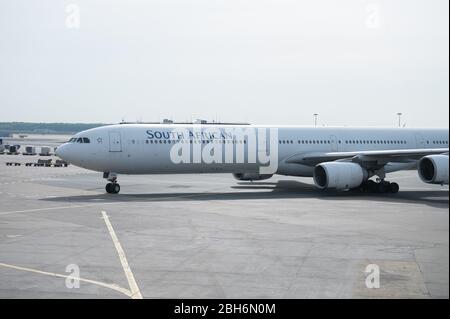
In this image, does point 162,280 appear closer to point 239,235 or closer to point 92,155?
point 239,235

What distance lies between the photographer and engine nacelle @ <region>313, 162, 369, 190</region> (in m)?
31.0

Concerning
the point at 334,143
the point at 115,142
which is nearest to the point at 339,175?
the point at 334,143

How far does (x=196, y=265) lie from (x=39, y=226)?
8607 millimetres

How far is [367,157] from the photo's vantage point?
1271 inches

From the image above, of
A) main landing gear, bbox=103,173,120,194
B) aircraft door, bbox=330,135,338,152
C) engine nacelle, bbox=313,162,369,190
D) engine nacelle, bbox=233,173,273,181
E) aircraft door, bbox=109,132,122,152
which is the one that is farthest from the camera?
aircraft door, bbox=330,135,338,152

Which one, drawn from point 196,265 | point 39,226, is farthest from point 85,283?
point 39,226

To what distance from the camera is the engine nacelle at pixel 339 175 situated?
3097 centimetres

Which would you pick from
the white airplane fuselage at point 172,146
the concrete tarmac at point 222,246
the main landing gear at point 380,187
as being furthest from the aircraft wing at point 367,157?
the concrete tarmac at point 222,246

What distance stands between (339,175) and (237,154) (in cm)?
591

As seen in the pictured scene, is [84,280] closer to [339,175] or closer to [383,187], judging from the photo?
[339,175]

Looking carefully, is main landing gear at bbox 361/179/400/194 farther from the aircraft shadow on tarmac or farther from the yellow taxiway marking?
the yellow taxiway marking

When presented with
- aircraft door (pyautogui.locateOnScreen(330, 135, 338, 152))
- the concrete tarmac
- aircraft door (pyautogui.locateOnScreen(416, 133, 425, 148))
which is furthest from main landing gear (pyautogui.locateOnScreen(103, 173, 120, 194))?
aircraft door (pyautogui.locateOnScreen(416, 133, 425, 148))

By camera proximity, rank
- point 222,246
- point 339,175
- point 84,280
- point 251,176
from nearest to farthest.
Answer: point 84,280 → point 222,246 → point 339,175 → point 251,176

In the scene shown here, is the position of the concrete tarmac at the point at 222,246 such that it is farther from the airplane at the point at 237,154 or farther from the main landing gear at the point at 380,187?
the main landing gear at the point at 380,187
